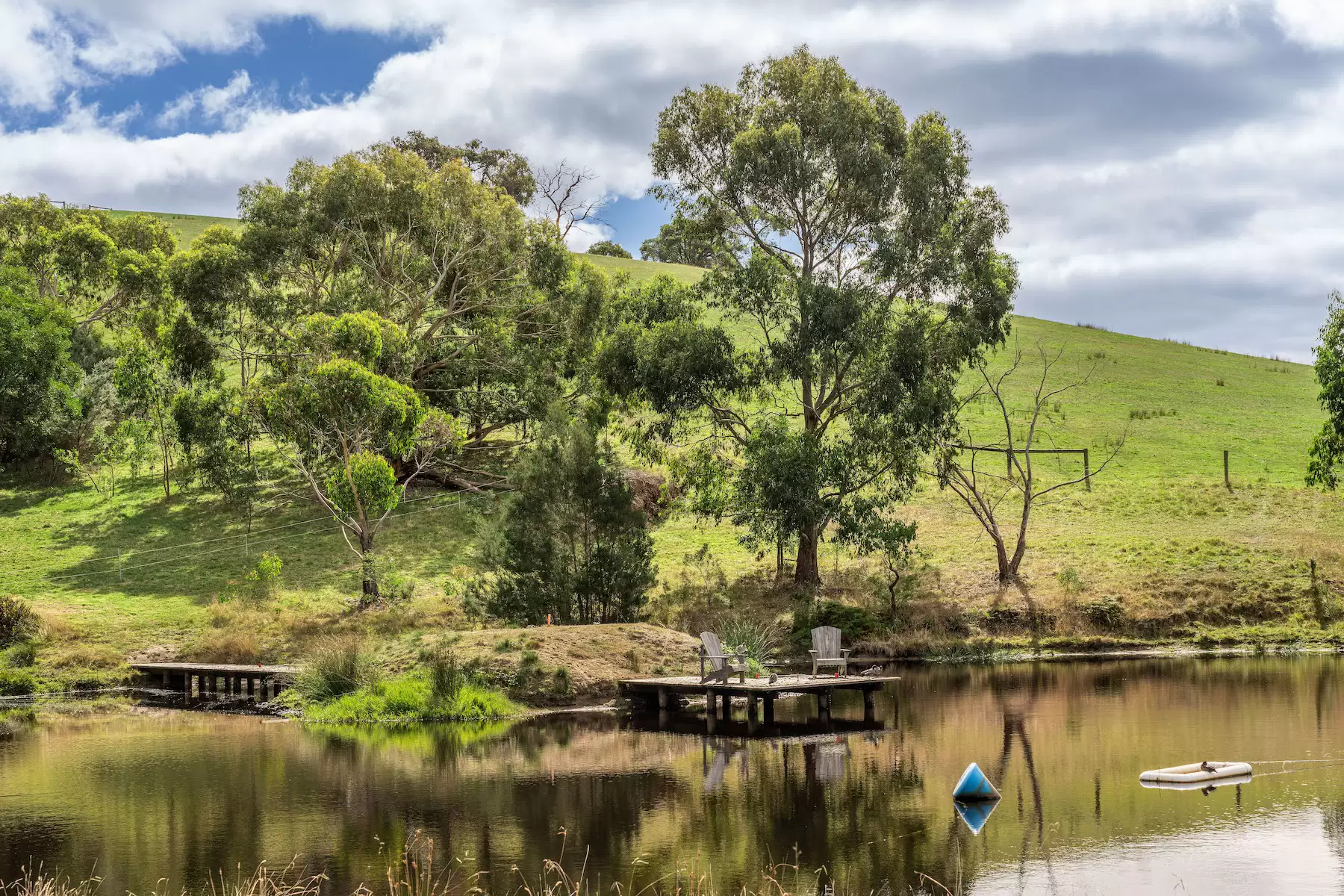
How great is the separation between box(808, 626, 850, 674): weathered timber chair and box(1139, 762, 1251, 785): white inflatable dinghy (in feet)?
33.7

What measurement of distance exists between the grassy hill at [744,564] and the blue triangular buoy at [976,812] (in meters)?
14.2

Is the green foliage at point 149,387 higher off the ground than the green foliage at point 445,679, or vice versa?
the green foliage at point 149,387

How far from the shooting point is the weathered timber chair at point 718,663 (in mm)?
28031

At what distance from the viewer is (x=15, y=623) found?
3741 cm

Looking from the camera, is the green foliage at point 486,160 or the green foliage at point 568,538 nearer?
the green foliage at point 568,538

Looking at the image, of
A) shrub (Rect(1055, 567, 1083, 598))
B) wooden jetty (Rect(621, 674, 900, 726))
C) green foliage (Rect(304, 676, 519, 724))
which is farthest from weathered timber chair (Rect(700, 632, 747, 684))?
shrub (Rect(1055, 567, 1083, 598))

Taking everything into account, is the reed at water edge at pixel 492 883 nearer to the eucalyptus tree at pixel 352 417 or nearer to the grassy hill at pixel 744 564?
the grassy hill at pixel 744 564

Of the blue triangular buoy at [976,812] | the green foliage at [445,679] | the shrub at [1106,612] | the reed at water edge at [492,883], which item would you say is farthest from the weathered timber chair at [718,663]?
the shrub at [1106,612]

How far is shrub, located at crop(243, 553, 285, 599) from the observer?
4103 cm

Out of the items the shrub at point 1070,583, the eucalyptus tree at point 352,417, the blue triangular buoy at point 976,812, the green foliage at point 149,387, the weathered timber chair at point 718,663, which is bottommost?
the blue triangular buoy at point 976,812

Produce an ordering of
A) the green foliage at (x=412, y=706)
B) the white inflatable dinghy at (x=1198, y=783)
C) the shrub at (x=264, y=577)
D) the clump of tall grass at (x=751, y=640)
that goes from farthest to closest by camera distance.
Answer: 1. the shrub at (x=264, y=577)
2. the clump of tall grass at (x=751, y=640)
3. the green foliage at (x=412, y=706)
4. the white inflatable dinghy at (x=1198, y=783)

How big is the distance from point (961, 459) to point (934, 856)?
42.5 metres

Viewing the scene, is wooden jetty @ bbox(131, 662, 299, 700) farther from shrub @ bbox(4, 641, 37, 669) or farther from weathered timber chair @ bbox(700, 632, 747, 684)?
weathered timber chair @ bbox(700, 632, 747, 684)

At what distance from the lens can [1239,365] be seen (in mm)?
80938
